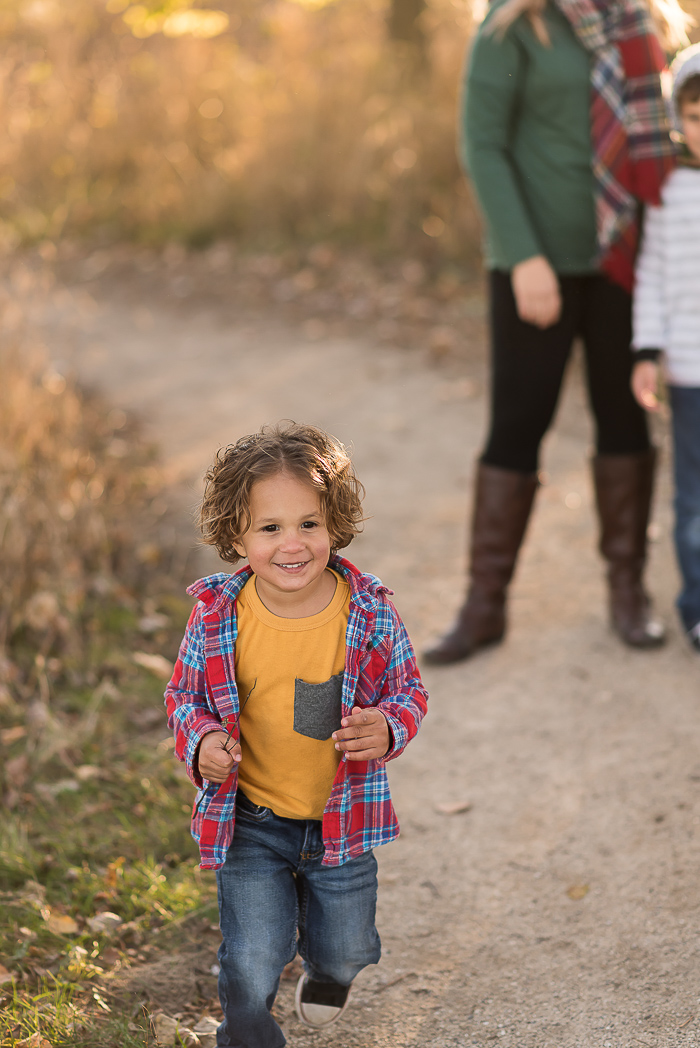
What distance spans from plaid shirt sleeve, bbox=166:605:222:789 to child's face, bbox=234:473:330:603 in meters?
0.18

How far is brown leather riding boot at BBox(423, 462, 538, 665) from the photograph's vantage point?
333 centimetres

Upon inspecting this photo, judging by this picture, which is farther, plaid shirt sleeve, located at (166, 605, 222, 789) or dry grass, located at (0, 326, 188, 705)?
dry grass, located at (0, 326, 188, 705)

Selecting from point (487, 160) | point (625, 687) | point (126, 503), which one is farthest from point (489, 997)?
point (126, 503)

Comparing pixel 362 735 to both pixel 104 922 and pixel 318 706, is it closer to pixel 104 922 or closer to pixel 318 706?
pixel 318 706

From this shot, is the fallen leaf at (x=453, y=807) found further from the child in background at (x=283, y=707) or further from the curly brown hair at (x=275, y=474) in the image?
the curly brown hair at (x=275, y=474)

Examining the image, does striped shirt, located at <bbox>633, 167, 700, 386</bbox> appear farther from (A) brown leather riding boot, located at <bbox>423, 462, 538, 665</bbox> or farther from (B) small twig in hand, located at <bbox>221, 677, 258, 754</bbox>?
(B) small twig in hand, located at <bbox>221, 677, 258, 754</bbox>

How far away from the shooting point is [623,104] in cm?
294

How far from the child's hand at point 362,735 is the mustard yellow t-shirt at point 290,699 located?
105 mm

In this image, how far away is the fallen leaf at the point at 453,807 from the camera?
2820 millimetres

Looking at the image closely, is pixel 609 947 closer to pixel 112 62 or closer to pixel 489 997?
pixel 489 997

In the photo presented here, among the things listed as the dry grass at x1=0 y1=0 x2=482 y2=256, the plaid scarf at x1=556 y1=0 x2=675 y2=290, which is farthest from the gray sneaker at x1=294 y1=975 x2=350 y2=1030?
the dry grass at x1=0 y1=0 x2=482 y2=256

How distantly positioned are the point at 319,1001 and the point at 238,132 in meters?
8.79

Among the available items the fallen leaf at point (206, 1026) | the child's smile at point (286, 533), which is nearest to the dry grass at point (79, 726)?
the fallen leaf at point (206, 1026)

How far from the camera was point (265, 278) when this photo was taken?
8.12m
